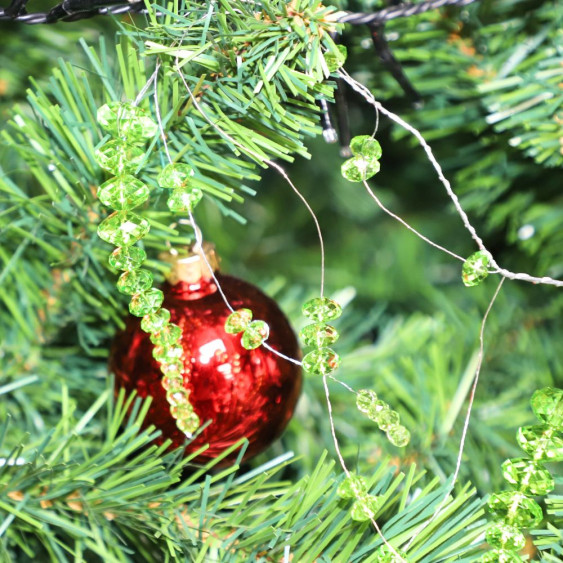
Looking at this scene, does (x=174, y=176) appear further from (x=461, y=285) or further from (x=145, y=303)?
(x=461, y=285)

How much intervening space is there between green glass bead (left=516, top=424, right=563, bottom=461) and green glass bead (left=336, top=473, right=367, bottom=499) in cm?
6

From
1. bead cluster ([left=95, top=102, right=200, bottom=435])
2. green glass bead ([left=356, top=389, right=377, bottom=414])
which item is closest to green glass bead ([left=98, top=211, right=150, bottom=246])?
bead cluster ([left=95, top=102, right=200, bottom=435])

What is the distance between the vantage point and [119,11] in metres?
0.29

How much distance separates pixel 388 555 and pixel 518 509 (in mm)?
53

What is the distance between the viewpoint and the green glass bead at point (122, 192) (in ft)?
0.89

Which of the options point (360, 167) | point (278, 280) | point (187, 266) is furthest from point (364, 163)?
point (278, 280)

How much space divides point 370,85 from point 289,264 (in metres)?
0.24

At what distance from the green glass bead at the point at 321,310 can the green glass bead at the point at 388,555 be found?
93mm

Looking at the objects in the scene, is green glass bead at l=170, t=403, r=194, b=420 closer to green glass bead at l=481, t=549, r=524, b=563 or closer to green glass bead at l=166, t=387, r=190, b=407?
green glass bead at l=166, t=387, r=190, b=407

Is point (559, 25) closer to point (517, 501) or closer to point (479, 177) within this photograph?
point (479, 177)

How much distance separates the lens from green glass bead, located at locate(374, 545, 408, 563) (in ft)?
0.87

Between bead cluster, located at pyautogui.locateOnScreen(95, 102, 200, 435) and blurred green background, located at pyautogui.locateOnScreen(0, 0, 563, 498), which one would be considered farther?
blurred green background, located at pyautogui.locateOnScreen(0, 0, 563, 498)

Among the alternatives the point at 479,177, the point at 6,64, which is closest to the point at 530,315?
the point at 479,177

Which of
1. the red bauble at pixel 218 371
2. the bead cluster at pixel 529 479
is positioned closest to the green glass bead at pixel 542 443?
the bead cluster at pixel 529 479
